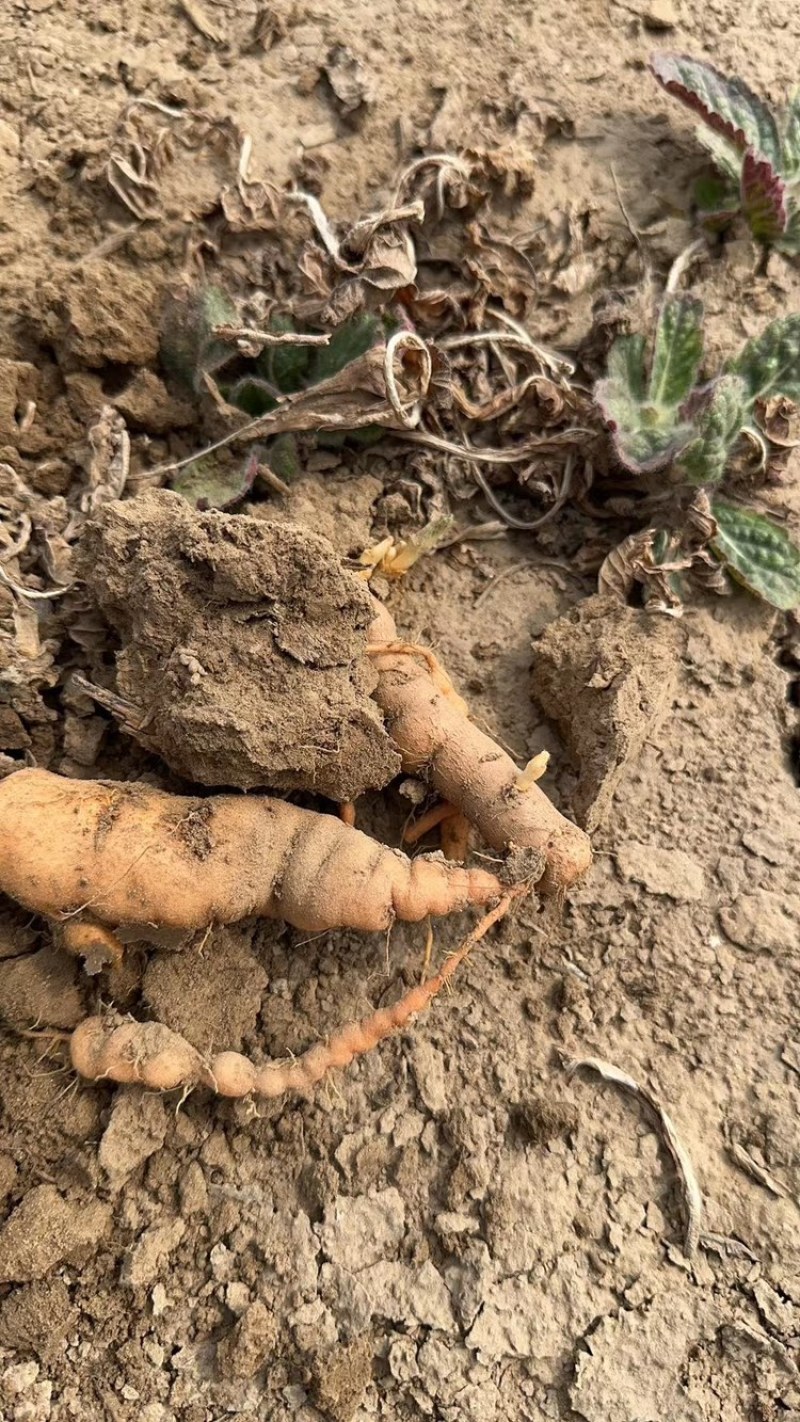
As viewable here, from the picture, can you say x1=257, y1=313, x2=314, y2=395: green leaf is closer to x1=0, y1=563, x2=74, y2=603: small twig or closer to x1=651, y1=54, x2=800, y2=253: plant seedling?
x1=0, y1=563, x2=74, y2=603: small twig

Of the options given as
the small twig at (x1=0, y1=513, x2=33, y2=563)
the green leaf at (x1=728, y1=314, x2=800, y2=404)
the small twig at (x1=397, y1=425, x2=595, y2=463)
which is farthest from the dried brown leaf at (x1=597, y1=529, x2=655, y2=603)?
the small twig at (x1=0, y1=513, x2=33, y2=563)

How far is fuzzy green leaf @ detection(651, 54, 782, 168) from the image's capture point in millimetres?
A: 2008

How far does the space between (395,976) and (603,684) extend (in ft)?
2.17

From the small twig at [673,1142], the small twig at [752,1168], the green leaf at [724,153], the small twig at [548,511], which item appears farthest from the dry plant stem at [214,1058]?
the green leaf at [724,153]

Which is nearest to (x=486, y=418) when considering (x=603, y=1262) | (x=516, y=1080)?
(x=516, y=1080)

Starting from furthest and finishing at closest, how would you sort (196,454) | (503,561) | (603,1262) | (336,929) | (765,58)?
1. (765,58)
2. (503,561)
3. (196,454)
4. (336,929)
5. (603,1262)

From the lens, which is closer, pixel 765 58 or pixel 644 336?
pixel 644 336

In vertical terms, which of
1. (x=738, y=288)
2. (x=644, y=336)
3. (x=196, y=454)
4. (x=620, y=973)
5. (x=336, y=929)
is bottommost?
(x=336, y=929)

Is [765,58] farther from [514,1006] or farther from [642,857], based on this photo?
[514,1006]

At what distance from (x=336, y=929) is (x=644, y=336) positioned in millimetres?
1445

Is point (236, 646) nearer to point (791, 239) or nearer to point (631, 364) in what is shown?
point (631, 364)

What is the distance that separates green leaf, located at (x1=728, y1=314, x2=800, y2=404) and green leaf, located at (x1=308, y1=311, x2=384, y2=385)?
81 cm

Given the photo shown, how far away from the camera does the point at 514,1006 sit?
1.50m

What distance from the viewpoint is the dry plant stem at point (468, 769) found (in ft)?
4.88
